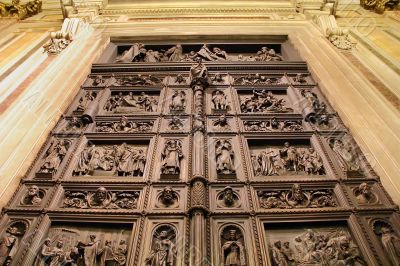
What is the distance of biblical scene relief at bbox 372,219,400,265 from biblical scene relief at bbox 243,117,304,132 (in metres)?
2.39

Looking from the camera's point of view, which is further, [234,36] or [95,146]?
[234,36]

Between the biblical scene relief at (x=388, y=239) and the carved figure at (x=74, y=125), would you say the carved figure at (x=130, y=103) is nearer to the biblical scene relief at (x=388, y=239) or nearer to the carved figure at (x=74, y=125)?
the carved figure at (x=74, y=125)

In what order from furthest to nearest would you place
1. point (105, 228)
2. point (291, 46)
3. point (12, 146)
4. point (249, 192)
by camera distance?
point (291, 46) → point (12, 146) → point (249, 192) → point (105, 228)

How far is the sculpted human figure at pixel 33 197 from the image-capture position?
16.2ft

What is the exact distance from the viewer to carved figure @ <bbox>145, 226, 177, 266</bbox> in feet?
13.5

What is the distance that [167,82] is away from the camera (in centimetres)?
812

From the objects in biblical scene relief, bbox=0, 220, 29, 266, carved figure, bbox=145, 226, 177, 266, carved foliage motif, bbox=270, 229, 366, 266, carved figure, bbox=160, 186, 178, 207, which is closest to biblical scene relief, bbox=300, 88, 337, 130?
carved foliage motif, bbox=270, 229, 366, 266

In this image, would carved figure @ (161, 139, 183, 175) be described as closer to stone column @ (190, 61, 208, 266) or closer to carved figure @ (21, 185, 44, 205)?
stone column @ (190, 61, 208, 266)

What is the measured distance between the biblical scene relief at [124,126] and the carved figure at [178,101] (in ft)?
1.92

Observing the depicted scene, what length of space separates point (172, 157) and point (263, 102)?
105 inches

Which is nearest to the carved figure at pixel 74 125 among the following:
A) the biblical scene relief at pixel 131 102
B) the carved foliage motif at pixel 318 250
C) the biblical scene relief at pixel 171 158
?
the biblical scene relief at pixel 131 102

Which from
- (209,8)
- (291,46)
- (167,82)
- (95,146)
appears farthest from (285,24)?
(95,146)

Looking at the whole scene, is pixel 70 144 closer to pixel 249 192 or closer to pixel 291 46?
pixel 249 192

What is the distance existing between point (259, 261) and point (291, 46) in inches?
268
